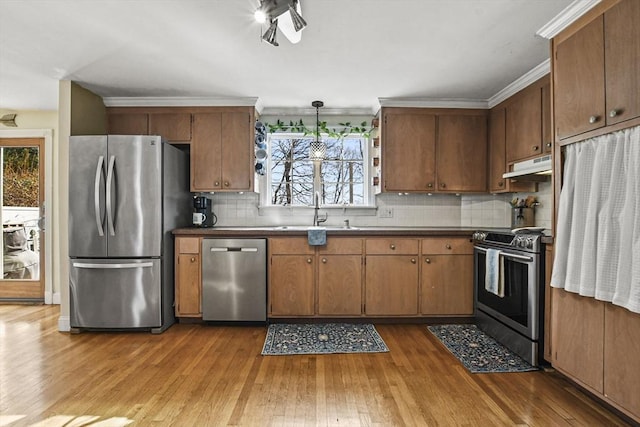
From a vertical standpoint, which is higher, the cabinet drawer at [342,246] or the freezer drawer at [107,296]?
the cabinet drawer at [342,246]

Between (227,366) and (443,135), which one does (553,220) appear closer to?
(443,135)

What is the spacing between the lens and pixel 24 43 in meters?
2.70

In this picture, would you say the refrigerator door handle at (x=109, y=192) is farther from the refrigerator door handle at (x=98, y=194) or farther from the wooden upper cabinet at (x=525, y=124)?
Result: the wooden upper cabinet at (x=525, y=124)

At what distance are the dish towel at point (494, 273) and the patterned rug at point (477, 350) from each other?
0.44 m

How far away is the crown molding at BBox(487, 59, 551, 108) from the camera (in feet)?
9.83

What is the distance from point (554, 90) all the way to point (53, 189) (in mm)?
5368

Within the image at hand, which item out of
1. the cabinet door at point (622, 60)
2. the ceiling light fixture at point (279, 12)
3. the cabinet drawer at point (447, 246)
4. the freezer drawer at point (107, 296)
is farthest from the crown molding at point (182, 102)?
the cabinet door at point (622, 60)

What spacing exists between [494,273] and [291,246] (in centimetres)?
186

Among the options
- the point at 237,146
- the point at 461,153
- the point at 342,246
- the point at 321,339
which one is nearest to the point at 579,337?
the point at 321,339

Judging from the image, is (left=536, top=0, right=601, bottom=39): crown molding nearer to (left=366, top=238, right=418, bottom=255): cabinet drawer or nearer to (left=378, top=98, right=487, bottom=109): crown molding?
(left=378, top=98, right=487, bottom=109): crown molding

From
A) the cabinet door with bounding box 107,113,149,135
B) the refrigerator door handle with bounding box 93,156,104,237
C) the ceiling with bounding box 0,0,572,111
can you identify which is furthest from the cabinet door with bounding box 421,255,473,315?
the cabinet door with bounding box 107,113,149,135

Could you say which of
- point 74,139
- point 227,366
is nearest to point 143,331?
point 227,366

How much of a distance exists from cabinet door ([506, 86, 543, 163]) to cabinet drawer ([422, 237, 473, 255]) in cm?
96

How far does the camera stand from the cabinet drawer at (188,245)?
354cm
